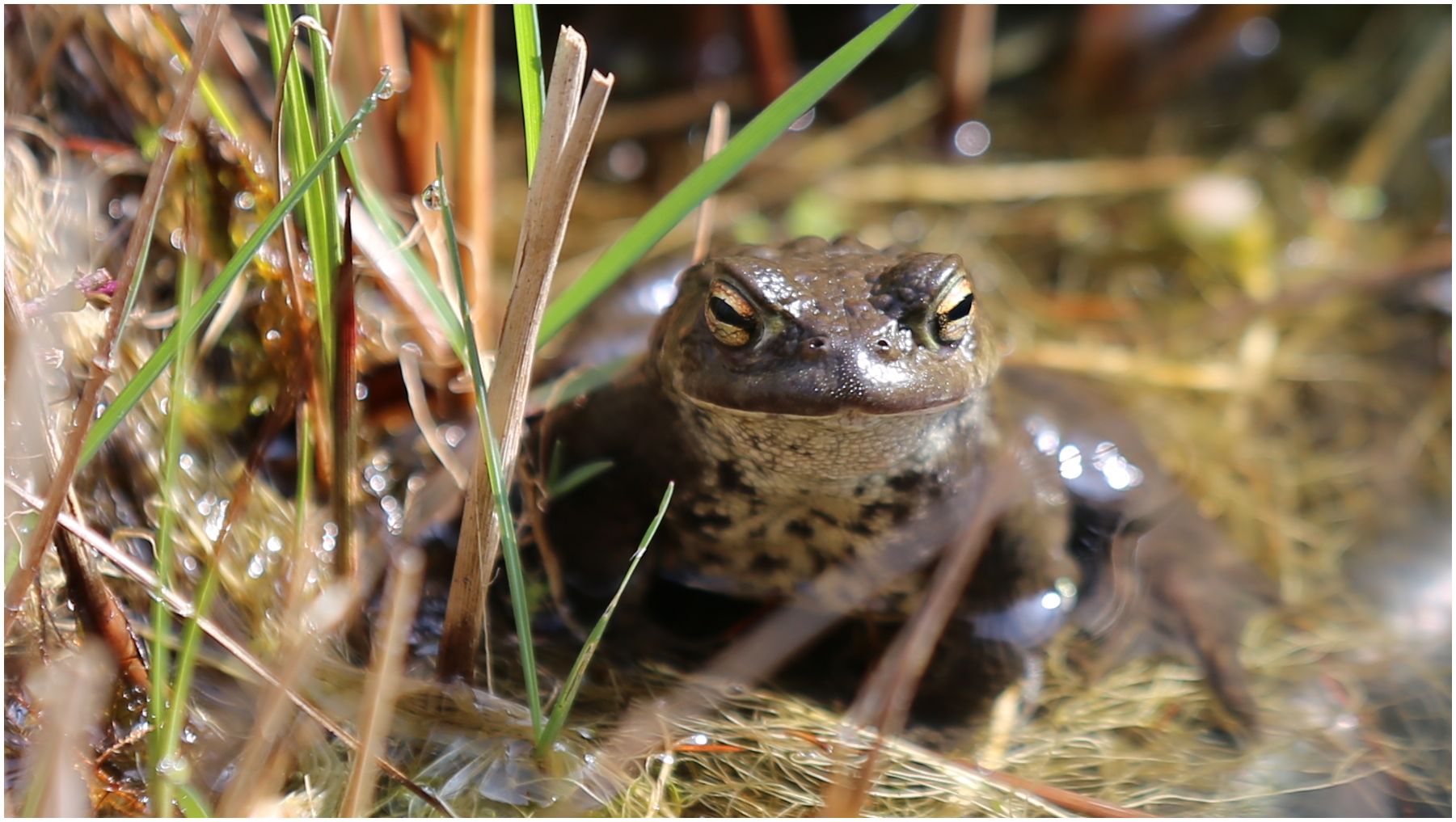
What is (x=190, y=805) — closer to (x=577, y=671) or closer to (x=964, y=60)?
A: (x=577, y=671)

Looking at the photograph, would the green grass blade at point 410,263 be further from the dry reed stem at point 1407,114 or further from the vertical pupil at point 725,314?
the dry reed stem at point 1407,114

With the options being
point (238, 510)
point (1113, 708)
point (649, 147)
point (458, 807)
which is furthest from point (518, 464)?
point (649, 147)

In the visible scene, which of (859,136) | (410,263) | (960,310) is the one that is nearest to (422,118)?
(410,263)

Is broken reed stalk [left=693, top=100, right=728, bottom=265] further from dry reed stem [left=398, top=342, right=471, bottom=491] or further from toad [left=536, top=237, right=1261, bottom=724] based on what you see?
dry reed stem [left=398, top=342, right=471, bottom=491]

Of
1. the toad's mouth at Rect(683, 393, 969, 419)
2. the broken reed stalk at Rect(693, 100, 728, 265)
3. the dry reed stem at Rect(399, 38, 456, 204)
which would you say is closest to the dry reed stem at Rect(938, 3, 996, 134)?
the broken reed stalk at Rect(693, 100, 728, 265)

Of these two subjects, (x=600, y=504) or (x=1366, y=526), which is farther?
(x=1366, y=526)

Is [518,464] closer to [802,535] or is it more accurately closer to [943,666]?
[802,535]

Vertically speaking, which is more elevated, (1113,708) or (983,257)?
(983,257)
